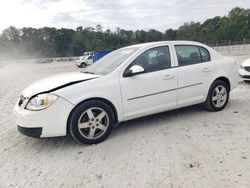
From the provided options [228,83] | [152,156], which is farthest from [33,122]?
[228,83]

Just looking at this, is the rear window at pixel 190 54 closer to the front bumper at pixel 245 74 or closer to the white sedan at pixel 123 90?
the white sedan at pixel 123 90

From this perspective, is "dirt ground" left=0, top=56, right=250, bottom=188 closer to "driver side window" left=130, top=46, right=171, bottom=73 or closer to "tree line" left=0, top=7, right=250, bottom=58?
"driver side window" left=130, top=46, right=171, bottom=73

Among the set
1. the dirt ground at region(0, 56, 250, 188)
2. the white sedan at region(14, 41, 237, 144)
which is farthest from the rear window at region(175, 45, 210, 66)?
the dirt ground at region(0, 56, 250, 188)

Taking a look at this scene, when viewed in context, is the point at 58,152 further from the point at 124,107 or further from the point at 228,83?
the point at 228,83

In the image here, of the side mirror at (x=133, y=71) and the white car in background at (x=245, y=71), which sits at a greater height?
the side mirror at (x=133, y=71)

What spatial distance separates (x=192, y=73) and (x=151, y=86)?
1.01 meters

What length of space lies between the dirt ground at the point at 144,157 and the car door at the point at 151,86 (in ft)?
1.35

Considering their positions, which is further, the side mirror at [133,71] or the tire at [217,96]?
the tire at [217,96]

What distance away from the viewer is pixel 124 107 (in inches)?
175

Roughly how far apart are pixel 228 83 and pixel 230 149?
2341 mm

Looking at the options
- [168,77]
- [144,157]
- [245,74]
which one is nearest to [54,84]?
[144,157]

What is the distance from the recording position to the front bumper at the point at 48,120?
389 cm

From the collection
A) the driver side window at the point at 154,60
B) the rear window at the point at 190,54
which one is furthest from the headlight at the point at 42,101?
the rear window at the point at 190,54

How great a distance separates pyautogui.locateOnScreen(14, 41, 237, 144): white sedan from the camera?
3.96 meters
